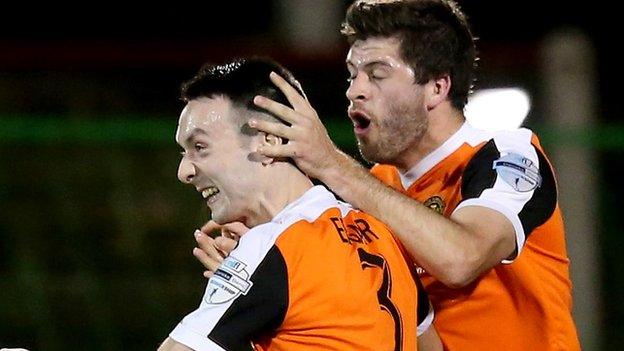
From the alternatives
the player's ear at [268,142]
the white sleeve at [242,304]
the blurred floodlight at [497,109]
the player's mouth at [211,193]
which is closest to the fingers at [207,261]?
the player's mouth at [211,193]

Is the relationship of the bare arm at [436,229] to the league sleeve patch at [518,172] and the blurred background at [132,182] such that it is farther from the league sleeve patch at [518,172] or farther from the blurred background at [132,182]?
the blurred background at [132,182]

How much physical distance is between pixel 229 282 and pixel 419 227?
1.92 ft

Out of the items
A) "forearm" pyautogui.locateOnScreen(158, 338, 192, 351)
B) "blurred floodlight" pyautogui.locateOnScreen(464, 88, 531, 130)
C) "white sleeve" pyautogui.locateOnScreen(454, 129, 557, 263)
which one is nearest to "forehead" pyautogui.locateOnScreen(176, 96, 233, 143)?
"forearm" pyautogui.locateOnScreen(158, 338, 192, 351)

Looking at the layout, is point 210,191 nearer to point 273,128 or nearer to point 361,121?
point 273,128

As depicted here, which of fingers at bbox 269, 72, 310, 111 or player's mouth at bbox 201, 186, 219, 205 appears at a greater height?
fingers at bbox 269, 72, 310, 111

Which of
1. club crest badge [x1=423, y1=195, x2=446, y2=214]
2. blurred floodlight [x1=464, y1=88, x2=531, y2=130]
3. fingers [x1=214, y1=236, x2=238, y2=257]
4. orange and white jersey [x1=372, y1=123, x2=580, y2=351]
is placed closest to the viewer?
fingers [x1=214, y1=236, x2=238, y2=257]

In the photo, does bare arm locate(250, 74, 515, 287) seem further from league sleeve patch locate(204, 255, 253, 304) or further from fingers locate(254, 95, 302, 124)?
league sleeve patch locate(204, 255, 253, 304)

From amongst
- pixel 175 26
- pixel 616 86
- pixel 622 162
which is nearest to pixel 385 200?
pixel 622 162

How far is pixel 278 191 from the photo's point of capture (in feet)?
10.4

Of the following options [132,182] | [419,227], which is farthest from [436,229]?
[132,182]

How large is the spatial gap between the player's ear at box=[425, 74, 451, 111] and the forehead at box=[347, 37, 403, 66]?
0.39 ft

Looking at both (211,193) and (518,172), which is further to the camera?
(518,172)

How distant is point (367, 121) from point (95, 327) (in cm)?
271

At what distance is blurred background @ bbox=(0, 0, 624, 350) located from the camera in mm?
6020
